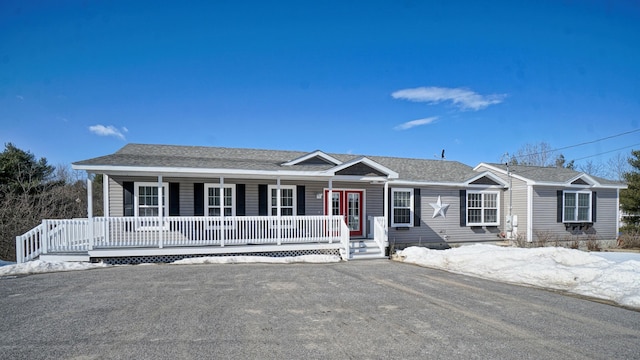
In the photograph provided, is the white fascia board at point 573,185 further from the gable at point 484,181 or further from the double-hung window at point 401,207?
the double-hung window at point 401,207

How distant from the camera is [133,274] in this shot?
9227mm

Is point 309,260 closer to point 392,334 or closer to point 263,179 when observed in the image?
point 263,179

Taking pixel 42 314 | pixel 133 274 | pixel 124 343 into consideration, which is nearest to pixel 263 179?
pixel 133 274

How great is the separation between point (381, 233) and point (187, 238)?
6.65 m

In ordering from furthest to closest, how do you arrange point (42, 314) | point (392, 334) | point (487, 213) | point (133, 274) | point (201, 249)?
point (487, 213)
point (201, 249)
point (133, 274)
point (42, 314)
point (392, 334)

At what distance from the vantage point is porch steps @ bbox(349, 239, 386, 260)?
40.8ft

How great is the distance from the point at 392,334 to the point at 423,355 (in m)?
0.75

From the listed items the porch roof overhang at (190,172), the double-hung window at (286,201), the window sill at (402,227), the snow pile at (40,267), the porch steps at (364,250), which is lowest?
the porch steps at (364,250)

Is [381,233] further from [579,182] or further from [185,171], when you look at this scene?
[579,182]

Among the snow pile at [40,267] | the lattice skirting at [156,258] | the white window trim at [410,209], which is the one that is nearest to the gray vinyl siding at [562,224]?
the white window trim at [410,209]

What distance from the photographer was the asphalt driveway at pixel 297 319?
4457mm

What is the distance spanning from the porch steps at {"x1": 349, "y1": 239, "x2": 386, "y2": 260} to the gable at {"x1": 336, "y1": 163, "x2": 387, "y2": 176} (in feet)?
8.34

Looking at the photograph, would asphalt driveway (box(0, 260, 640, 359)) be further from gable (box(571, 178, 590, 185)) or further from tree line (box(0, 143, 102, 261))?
gable (box(571, 178, 590, 185))

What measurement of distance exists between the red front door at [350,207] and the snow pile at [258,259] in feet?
8.47
